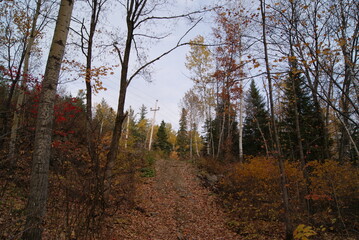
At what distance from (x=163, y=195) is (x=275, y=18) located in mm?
7846

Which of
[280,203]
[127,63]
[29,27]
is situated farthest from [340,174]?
[29,27]

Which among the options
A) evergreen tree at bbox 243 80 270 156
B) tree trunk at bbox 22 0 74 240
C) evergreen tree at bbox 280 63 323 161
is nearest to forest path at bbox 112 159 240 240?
tree trunk at bbox 22 0 74 240

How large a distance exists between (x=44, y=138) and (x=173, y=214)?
5.55 metres

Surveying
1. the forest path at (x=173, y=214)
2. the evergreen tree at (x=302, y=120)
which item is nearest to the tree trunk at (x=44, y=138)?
the forest path at (x=173, y=214)

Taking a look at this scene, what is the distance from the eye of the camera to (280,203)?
280 inches

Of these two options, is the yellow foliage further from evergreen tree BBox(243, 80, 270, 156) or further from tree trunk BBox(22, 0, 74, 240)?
evergreen tree BBox(243, 80, 270, 156)

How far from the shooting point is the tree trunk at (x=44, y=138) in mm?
2579

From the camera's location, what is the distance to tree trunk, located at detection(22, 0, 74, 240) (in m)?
2.58

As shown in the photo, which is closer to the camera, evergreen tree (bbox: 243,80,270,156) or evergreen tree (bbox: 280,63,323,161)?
evergreen tree (bbox: 280,63,323,161)

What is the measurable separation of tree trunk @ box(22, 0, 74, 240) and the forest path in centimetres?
216

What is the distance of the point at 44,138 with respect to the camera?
9.29 feet

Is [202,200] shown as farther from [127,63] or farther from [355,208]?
[127,63]

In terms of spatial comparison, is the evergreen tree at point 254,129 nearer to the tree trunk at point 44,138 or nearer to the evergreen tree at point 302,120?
the evergreen tree at point 302,120

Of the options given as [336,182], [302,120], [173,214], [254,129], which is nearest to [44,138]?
[173,214]
